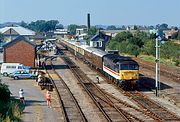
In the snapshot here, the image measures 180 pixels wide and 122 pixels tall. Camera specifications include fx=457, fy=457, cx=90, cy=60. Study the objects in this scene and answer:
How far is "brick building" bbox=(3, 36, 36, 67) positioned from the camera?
172ft

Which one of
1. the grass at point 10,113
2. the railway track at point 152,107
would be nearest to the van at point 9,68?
the railway track at point 152,107

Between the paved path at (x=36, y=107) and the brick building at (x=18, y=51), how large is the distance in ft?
44.7

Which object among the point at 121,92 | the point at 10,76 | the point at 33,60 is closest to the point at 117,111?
the point at 121,92

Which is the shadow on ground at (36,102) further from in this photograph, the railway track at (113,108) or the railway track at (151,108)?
the railway track at (151,108)

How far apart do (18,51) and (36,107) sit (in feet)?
89.0

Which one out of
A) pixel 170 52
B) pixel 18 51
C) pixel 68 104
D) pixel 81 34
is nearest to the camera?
pixel 68 104

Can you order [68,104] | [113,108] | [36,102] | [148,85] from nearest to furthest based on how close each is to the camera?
[113,108], [68,104], [36,102], [148,85]

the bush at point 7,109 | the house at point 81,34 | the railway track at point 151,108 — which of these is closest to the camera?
the bush at point 7,109

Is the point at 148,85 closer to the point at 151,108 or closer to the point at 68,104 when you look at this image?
the point at 68,104

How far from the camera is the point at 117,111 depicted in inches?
989

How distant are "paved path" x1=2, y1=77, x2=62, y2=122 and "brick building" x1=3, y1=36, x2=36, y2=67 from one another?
1363cm

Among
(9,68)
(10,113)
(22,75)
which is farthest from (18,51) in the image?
(10,113)

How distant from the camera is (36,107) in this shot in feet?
85.8

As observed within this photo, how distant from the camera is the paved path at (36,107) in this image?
894 inches
